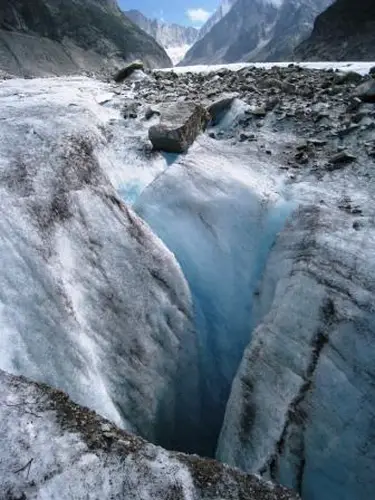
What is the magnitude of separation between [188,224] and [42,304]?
272cm

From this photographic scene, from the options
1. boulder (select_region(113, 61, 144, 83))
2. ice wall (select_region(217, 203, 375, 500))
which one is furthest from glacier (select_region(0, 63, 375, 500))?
boulder (select_region(113, 61, 144, 83))

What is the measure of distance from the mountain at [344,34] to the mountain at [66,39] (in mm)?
31916

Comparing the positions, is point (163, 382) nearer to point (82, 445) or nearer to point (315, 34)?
point (82, 445)

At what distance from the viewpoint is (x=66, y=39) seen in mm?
77375

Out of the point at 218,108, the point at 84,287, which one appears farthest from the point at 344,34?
the point at 84,287

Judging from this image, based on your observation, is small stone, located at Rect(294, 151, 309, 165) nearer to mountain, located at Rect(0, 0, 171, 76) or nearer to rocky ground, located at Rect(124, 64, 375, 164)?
rocky ground, located at Rect(124, 64, 375, 164)

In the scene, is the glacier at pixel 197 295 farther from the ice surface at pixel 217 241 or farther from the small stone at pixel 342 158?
the small stone at pixel 342 158

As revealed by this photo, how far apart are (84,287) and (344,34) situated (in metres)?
63.3

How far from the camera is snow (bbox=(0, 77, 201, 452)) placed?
4602mm

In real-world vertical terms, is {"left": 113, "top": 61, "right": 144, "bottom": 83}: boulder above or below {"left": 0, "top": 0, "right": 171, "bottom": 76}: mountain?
above

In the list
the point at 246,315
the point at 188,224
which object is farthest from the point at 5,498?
the point at 188,224

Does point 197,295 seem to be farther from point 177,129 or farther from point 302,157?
point 302,157

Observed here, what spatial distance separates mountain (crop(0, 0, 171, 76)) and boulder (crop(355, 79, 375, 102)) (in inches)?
2159

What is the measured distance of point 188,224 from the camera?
6781 millimetres
